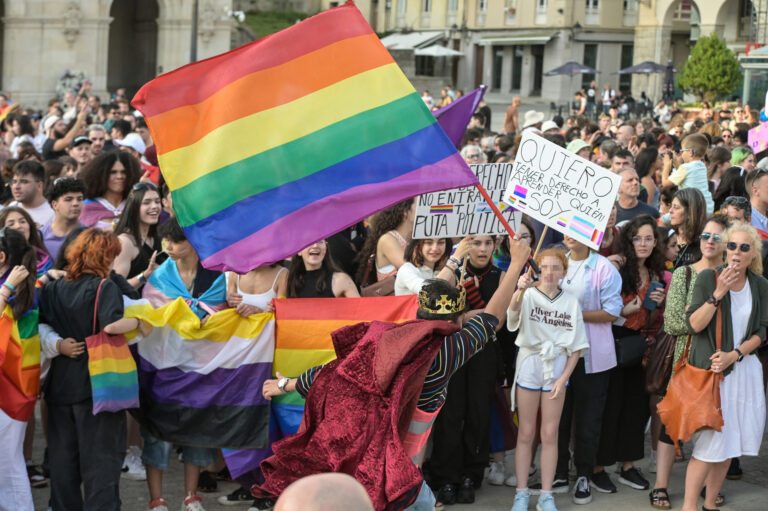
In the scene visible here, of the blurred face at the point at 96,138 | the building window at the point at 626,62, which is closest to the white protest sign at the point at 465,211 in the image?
the blurred face at the point at 96,138

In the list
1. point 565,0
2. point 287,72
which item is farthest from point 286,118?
point 565,0

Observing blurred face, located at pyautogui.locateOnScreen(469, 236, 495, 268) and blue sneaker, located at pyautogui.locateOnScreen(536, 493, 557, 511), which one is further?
blurred face, located at pyautogui.locateOnScreen(469, 236, 495, 268)

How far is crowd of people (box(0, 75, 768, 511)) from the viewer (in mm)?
6109

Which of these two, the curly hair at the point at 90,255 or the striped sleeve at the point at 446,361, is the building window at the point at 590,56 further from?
the striped sleeve at the point at 446,361

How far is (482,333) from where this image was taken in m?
5.30

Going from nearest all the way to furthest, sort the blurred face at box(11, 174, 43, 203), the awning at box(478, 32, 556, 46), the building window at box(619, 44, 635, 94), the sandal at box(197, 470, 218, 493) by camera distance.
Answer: the sandal at box(197, 470, 218, 493), the blurred face at box(11, 174, 43, 203), the awning at box(478, 32, 556, 46), the building window at box(619, 44, 635, 94)

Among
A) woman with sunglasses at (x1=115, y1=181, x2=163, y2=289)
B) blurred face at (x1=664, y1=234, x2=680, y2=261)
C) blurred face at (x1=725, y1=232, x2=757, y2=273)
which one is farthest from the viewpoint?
blurred face at (x1=664, y1=234, x2=680, y2=261)

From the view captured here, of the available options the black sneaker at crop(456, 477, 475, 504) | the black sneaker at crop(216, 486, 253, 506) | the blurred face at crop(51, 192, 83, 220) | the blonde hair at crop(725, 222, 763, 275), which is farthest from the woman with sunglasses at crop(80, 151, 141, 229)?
the blonde hair at crop(725, 222, 763, 275)

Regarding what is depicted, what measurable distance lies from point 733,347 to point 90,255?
3.89 m

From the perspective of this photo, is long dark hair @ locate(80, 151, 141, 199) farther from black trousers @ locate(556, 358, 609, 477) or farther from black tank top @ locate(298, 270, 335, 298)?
black trousers @ locate(556, 358, 609, 477)

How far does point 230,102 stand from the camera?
6.17 metres

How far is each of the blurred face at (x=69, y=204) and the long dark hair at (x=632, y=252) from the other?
12.9ft

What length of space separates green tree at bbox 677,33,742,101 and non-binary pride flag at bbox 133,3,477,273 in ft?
126

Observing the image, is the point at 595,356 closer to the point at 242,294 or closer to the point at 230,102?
the point at 242,294
